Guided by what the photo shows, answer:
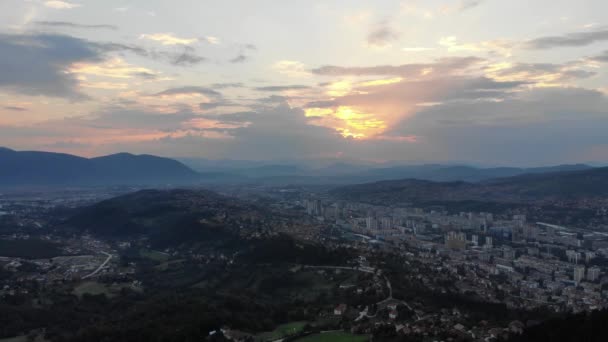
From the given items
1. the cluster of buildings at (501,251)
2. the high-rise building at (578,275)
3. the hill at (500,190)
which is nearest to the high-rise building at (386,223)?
the cluster of buildings at (501,251)

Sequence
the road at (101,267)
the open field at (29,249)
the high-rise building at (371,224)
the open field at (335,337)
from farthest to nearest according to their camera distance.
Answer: the high-rise building at (371,224), the open field at (29,249), the road at (101,267), the open field at (335,337)

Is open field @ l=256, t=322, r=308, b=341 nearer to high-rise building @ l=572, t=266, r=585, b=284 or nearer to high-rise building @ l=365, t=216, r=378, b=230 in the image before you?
high-rise building @ l=572, t=266, r=585, b=284

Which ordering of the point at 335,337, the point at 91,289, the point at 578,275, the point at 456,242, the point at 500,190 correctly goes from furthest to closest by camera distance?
1. the point at 500,190
2. the point at 456,242
3. the point at 578,275
4. the point at 91,289
5. the point at 335,337

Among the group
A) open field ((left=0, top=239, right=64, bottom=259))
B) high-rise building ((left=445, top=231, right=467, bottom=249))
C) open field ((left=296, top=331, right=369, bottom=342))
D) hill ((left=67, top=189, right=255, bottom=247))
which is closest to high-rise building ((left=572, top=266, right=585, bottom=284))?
high-rise building ((left=445, top=231, right=467, bottom=249))

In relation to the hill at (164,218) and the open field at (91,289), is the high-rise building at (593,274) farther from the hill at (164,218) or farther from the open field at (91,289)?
the open field at (91,289)

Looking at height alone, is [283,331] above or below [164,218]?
below

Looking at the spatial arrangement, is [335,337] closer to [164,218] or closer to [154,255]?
[154,255]

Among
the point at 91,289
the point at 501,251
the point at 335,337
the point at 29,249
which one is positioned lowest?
the point at 91,289

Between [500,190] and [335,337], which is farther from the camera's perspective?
[500,190]

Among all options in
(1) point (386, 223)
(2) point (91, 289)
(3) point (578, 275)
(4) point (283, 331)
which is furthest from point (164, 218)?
(3) point (578, 275)
